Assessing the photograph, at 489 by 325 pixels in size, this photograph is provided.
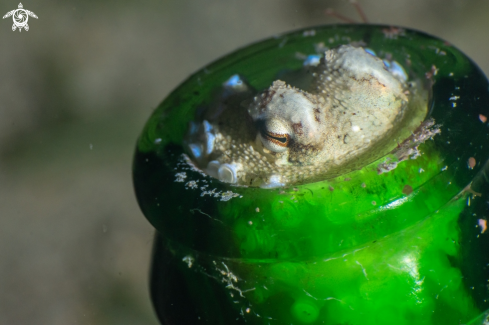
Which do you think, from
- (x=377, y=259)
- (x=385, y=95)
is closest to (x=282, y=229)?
(x=377, y=259)

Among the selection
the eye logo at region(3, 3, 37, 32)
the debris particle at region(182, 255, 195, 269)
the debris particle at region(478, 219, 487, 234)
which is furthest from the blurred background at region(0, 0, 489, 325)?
the debris particle at region(478, 219, 487, 234)

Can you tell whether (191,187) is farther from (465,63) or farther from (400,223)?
(465,63)

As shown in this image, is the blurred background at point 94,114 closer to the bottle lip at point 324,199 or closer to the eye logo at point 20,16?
the eye logo at point 20,16

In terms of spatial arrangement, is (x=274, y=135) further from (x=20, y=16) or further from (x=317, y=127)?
(x=20, y=16)

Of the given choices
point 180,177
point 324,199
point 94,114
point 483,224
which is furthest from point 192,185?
point 94,114

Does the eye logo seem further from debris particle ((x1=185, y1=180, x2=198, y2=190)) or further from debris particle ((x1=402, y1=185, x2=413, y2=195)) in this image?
debris particle ((x1=402, y1=185, x2=413, y2=195))

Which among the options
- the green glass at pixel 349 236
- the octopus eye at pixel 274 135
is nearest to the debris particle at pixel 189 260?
the green glass at pixel 349 236
